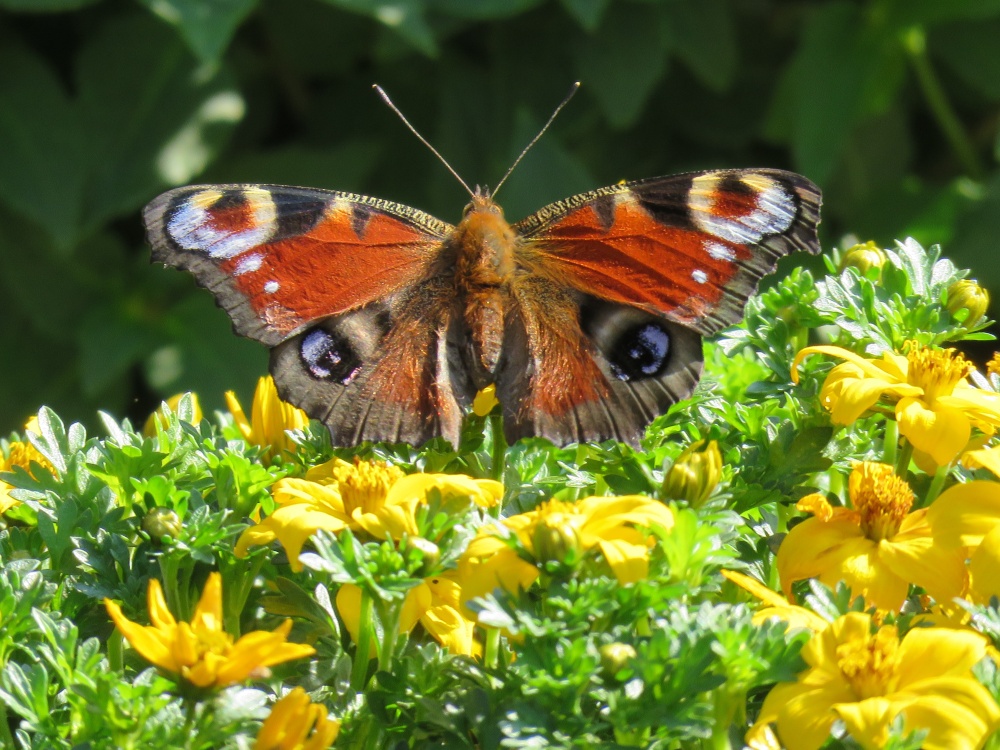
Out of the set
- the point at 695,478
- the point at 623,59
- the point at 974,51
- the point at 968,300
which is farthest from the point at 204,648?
the point at 974,51

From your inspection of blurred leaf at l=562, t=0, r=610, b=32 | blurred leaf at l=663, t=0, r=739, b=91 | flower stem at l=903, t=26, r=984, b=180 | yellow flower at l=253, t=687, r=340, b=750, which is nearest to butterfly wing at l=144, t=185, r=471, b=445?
yellow flower at l=253, t=687, r=340, b=750

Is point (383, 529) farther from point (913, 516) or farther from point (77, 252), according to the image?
point (77, 252)

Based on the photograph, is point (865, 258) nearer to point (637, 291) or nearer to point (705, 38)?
→ point (637, 291)

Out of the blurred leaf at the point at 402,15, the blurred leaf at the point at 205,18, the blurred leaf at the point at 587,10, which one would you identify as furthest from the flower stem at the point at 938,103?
the blurred leaf at the point at 205,18

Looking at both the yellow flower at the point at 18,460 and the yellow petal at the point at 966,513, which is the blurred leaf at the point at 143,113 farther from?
the yellow petal at the point at 966,513

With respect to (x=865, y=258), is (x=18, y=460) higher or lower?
lower

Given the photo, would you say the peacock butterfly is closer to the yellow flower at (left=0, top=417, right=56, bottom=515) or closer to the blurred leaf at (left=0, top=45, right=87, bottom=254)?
the yellow flower at (left=0, top=417, right=56, bottom=515)

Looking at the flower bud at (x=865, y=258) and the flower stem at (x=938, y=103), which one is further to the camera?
the flower stem at (x=938, y=103)
